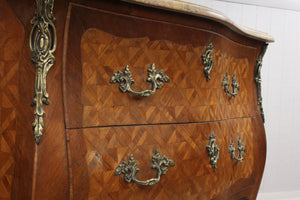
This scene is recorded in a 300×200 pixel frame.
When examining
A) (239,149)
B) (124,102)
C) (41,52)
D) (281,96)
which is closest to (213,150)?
(239,149)

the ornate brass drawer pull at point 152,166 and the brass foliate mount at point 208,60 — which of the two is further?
the brass foliate mount at point 208,60

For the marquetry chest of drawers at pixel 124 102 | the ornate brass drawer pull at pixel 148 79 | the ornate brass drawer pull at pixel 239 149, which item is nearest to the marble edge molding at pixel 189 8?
the marquetry chest of drawers at pixel 124 102

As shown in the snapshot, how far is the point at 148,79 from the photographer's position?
0.92 meters

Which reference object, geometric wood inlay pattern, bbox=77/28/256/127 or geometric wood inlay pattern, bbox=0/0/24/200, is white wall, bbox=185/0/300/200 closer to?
geometric wood inlay pattern, bbox=77/28/256/127

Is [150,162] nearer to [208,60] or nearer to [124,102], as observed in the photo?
[124,102]

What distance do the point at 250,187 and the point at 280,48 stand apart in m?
1.20

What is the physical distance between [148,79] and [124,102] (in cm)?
9

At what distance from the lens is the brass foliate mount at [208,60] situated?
3.52ft

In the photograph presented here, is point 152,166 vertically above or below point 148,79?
below

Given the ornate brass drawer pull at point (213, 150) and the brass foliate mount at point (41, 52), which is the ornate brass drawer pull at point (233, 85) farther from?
the brass foliate mount at point (41, 52)

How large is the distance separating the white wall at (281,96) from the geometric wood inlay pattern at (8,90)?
1.79m

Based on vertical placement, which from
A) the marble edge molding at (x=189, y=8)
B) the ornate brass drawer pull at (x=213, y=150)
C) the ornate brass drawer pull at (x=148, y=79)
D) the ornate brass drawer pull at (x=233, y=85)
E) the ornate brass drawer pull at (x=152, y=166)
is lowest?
the ornate brass drawer pull at (x=152, y=166)

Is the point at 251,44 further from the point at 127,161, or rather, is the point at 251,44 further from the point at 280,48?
the point at 280,48

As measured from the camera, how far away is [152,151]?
3.05ft
